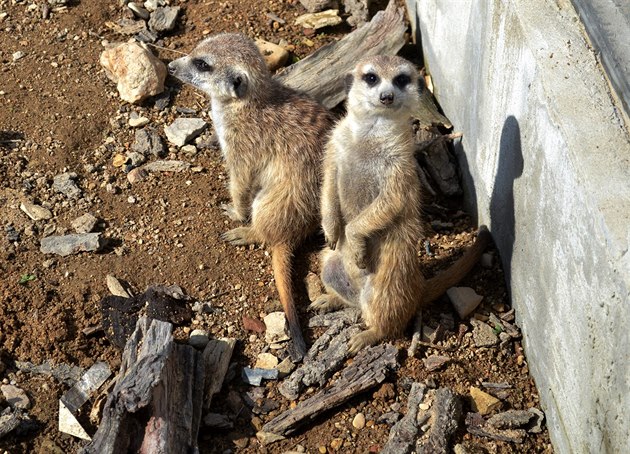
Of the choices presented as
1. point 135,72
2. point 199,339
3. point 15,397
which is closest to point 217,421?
point 199,339

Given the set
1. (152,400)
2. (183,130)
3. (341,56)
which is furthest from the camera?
(341,56)

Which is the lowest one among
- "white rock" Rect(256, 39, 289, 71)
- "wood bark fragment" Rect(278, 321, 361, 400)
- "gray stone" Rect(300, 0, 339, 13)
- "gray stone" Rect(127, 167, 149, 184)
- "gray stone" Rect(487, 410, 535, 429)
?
"gray stone" Rect(487, 410, 535, 429)

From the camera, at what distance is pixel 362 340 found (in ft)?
10.6

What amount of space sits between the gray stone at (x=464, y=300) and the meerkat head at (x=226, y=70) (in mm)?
1234

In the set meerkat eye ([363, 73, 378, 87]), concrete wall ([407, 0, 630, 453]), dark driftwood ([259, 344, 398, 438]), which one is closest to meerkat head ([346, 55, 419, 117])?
meerkat eye ([363, 73, 378, 87])

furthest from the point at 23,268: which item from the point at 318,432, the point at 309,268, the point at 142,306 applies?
the point at 318,432

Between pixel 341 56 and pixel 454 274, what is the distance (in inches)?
58.9


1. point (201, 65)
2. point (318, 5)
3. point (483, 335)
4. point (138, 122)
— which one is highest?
point (201, 65)

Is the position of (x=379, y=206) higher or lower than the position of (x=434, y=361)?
higher

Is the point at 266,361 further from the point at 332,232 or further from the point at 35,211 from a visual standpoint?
the point at 35,211

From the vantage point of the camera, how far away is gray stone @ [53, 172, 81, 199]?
12.6 feet

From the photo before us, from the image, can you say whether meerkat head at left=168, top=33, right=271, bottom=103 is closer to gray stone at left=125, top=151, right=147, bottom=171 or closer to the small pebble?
gray stone at left=125, top=151, right=147, bottom=171

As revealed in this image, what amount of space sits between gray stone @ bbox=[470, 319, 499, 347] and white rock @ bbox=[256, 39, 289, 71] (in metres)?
1.90

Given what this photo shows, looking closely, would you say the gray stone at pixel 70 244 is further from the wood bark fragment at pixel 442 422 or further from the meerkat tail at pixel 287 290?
the wood bark fragment at pixel 442 422
